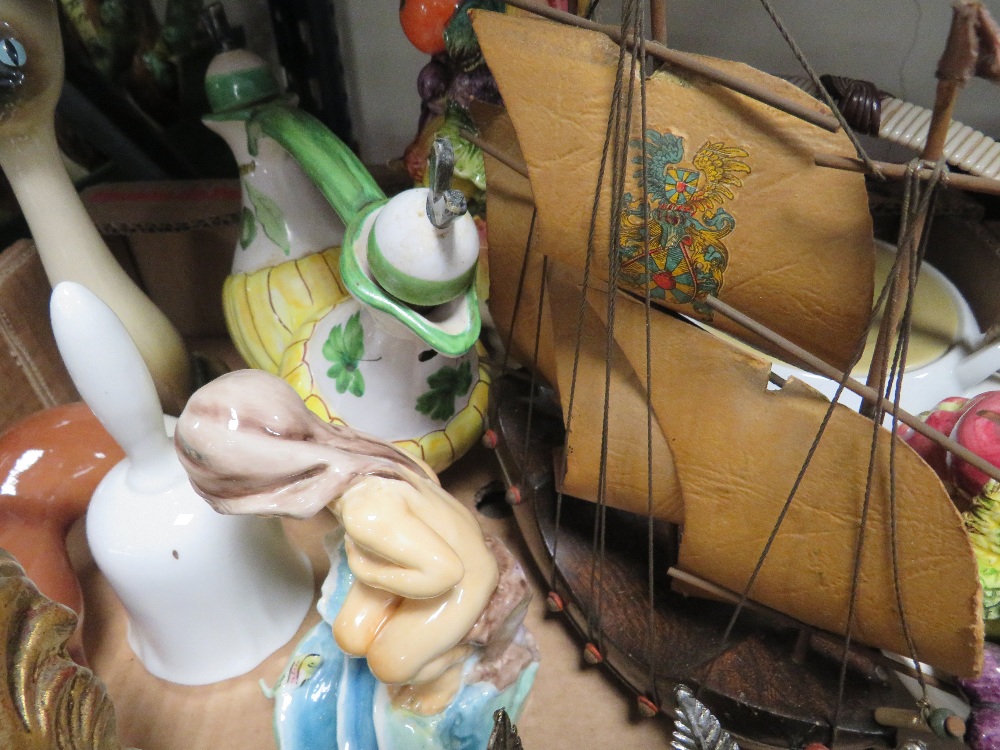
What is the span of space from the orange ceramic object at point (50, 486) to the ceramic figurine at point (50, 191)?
0.30 ft

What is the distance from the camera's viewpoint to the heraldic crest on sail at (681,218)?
1.20 feet

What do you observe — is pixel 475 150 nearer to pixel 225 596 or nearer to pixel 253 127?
pixel 253 127

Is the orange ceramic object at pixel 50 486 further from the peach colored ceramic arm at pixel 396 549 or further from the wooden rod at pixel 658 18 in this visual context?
the wooden rod at pixel 658 18

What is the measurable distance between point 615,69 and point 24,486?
490 millimetres

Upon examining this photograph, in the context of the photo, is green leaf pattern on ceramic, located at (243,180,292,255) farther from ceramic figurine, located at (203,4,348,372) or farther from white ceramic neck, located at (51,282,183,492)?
white ceramic neck, located at (51,282,183,492)

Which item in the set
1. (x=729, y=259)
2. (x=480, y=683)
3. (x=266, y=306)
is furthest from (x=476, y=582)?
(x=266, y=306)

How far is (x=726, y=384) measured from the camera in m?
0.41

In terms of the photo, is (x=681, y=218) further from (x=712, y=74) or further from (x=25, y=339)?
(x=25, y=339)

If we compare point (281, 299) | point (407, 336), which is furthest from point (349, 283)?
point (281, 299)

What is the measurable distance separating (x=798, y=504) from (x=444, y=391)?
270mm

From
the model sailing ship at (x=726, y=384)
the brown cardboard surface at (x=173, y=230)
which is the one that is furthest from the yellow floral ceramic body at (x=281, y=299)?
the model sailing ship at (x=726, y=384)

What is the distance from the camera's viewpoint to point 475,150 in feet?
2.02

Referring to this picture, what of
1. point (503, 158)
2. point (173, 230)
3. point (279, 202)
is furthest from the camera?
point (173, 230)

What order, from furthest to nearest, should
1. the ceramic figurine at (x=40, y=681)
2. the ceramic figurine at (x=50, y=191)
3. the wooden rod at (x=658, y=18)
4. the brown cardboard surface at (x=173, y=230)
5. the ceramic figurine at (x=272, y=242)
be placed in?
the brown cardboard surface at (x=173, y=230) → the ceramic figurine at (x=272, y=242) → the ceramic figurine at (x=50, y=191) → the wooden rod at (x=658, y=18) → the ceramic figurine at (x=40, y=681)
